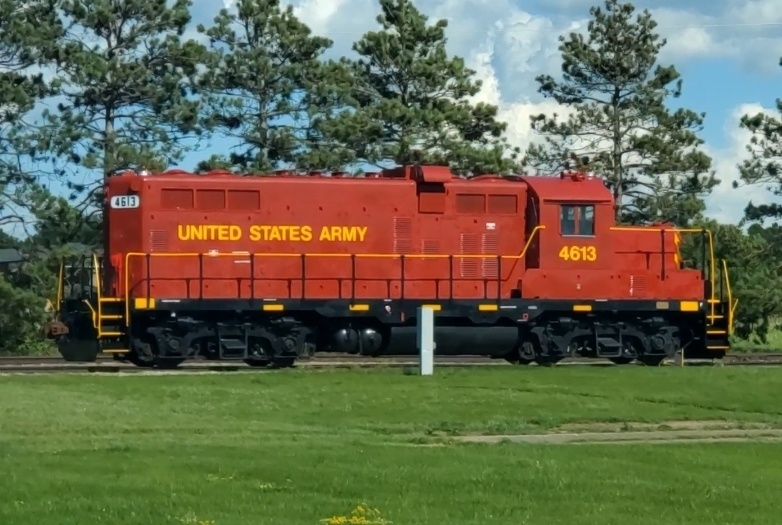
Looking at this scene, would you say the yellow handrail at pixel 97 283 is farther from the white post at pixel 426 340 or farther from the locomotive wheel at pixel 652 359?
the locomotive wheel at pixel 652 359

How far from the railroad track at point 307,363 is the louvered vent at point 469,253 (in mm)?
1898

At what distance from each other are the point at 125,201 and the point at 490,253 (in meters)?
7.40

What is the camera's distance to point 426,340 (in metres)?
23.3

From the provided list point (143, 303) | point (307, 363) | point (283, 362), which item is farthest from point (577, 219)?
point (143, 303)

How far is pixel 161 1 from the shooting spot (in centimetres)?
3653

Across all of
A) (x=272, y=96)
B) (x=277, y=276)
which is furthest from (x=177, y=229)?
(x=272, y=96)

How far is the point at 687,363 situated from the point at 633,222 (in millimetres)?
15199

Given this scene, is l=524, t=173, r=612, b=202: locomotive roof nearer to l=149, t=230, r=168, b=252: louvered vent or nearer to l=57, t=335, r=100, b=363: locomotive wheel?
l=149, t=230, r=168, b=252: louvered vent

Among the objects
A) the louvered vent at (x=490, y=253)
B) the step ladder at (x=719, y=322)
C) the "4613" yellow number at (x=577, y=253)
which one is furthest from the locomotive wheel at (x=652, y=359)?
the louvered vent at (x=490, y=253)

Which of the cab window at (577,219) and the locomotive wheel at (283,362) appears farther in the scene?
the cab window at (577,219)

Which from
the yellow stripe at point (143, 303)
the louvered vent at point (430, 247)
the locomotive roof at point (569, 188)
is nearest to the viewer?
the yellow stripe at point (143, 303)

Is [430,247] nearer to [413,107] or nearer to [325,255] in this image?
[325,255]

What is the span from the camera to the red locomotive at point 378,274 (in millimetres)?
25125

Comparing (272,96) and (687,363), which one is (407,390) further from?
(272,96)
